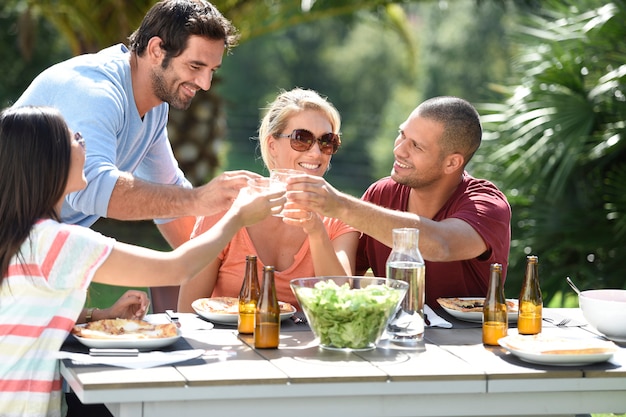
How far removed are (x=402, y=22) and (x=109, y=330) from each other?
29.6ft

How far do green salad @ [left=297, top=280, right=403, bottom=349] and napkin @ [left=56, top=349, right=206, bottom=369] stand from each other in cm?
36

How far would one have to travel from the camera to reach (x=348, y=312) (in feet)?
9.11

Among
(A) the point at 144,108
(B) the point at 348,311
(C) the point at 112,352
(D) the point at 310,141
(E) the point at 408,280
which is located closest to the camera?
(C) the point at 112,352

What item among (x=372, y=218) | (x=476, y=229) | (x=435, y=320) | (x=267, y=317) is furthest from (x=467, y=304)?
(x=267, y=317)

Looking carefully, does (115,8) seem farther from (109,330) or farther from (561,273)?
(109,330)

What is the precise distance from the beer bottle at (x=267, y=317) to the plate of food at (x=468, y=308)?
78 centimetres

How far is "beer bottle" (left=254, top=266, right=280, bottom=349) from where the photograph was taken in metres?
2.83

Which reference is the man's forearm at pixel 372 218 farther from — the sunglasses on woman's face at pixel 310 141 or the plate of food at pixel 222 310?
the sunglasses on woman's face at pixel 310 141

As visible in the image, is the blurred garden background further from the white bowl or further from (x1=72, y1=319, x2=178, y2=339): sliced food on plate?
the white bowl

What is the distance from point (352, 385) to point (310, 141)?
150 cm

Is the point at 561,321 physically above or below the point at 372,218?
below

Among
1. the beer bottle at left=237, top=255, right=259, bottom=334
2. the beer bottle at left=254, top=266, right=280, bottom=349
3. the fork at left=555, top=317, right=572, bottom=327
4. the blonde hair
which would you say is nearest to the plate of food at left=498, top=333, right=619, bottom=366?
the fork at left=555, top=317, right=572, bottom=327

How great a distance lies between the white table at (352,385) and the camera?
96.9 inches

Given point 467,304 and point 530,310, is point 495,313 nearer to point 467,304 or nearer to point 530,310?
point 530,310
